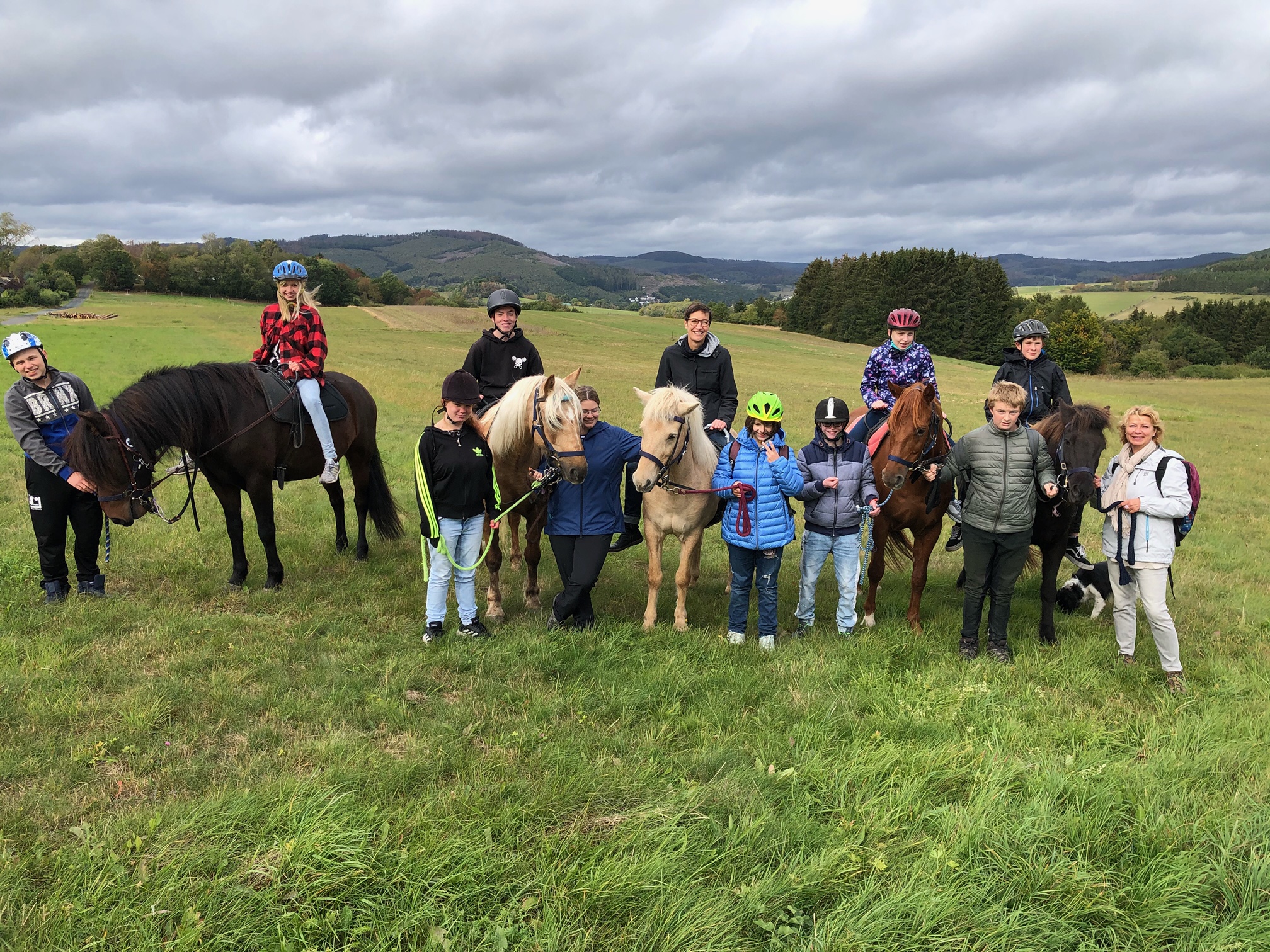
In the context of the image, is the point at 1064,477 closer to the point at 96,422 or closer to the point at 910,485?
the point at 910,485

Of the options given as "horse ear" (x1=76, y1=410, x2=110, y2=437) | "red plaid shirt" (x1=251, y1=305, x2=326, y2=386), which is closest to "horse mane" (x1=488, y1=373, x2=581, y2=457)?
"red plaid shirt" (x1=251, y1=305, x2=326, y2=386)

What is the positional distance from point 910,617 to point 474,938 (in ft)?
16.1

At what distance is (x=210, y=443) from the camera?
246 inches

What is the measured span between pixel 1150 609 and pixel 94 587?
9047mm

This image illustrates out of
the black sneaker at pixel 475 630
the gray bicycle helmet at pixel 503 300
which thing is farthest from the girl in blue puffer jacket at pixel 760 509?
the gray bicycle helmet at pixel 503 300

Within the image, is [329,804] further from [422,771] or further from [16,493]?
[16,493]

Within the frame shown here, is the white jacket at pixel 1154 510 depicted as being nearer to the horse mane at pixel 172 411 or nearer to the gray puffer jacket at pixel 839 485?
the gray puffer jacket at pixel 839 485

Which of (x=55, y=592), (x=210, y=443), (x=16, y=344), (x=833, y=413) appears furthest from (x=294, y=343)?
(x=833, y=413)

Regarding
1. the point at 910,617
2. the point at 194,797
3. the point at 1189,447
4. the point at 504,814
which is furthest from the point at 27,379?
the point at 1189,447

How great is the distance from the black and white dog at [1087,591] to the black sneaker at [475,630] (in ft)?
18.8

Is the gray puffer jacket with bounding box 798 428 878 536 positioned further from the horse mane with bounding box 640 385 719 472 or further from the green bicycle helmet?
the horse mane with bounding box 640 385 719 472

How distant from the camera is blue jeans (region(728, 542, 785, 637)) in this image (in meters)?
5.54

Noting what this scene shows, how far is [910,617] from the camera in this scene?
20.6ft

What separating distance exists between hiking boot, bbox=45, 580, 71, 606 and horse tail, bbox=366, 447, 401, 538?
2.95 m
